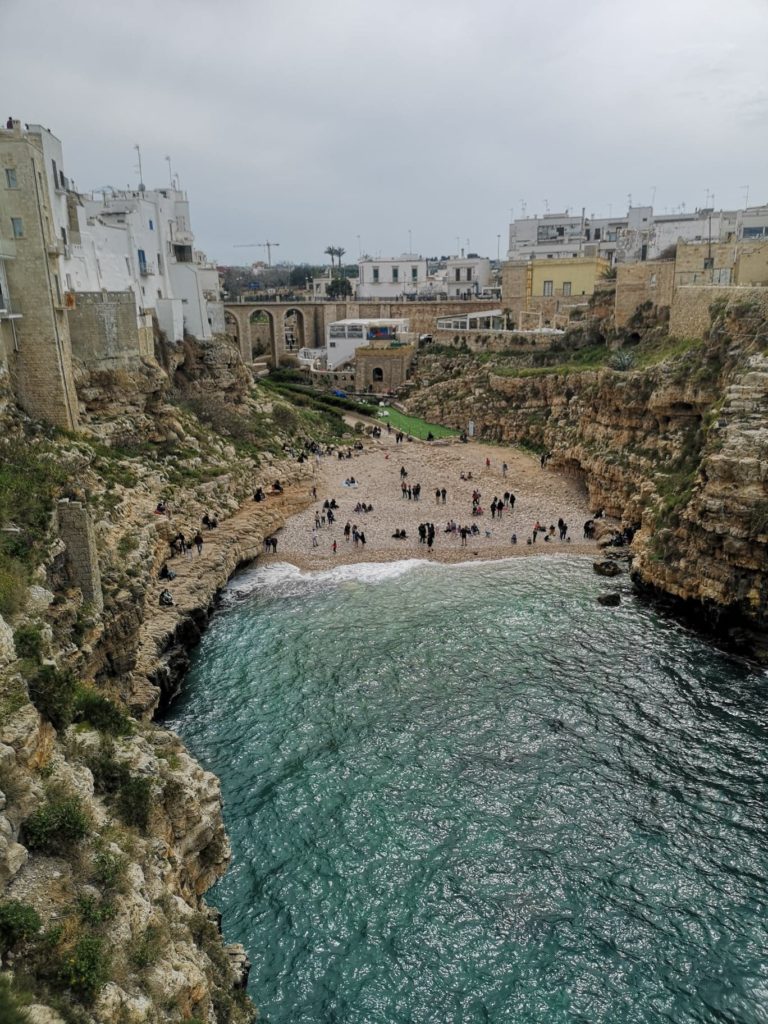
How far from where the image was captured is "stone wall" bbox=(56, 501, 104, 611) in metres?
19.3

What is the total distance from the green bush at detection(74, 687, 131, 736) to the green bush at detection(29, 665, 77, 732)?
59 centimetres

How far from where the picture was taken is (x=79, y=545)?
19516 mm

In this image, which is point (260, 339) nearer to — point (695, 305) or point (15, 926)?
point (695, 305)

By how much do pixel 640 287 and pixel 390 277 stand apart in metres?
53.4

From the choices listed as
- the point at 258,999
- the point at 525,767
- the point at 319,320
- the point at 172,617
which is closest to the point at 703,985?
the point at 525,767

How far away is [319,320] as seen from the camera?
88.6 metres

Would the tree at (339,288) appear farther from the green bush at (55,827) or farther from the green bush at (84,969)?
the green bush at (84,969)

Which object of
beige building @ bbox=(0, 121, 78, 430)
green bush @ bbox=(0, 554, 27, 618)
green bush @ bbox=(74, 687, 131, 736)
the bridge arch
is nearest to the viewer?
green bush @ bbox=(74, 687, 131, 736)

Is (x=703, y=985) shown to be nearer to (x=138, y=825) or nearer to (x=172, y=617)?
(x=138, y=825)

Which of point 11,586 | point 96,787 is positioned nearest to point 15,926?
point 96,787

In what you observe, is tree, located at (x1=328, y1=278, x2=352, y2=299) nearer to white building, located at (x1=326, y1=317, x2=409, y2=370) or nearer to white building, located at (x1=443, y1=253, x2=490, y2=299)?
white building, located at (x1=443, y1=253, x2=490, y2=299)

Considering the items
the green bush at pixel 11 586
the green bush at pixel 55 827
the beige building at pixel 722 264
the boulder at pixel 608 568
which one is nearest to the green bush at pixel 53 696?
the green bush at pixel 11 586

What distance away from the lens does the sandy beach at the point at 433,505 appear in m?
36.6

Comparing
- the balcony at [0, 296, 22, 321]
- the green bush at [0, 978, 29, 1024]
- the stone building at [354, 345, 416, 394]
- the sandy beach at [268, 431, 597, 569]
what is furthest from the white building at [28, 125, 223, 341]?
the green bush at [0, 978, 29, 1024]
